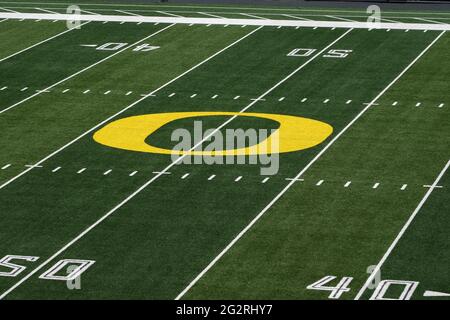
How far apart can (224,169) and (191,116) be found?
5.90 metres

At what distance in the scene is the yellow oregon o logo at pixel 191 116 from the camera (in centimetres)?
4003

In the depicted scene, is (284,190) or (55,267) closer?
(55,267)

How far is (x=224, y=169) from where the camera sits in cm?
3797

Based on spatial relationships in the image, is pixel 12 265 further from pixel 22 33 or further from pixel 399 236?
pixel 22 33

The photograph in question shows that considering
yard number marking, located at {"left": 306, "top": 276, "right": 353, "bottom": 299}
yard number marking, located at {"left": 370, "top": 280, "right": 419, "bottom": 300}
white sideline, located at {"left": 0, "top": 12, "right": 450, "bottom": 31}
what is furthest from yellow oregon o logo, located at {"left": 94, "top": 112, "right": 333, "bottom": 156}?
white sideline, located at {"left": 0, "top": 12, "right": 450, "bottom": 31}

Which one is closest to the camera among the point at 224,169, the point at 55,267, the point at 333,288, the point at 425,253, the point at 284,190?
the point at 333,288

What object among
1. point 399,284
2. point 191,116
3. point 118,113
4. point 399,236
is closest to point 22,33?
point 118,113

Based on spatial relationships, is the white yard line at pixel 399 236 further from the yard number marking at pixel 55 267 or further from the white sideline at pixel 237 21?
the white sideline at pixel 237 21

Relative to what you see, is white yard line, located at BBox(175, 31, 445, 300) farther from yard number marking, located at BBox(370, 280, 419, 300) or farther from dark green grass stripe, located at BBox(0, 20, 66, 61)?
dark green grass stripe, located at BBox(0, 20, 66, 61)

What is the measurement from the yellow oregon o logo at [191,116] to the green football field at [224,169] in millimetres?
332

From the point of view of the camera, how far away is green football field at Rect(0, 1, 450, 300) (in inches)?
1166

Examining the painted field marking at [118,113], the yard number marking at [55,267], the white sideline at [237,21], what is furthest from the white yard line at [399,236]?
the white sideline at [237,21]
